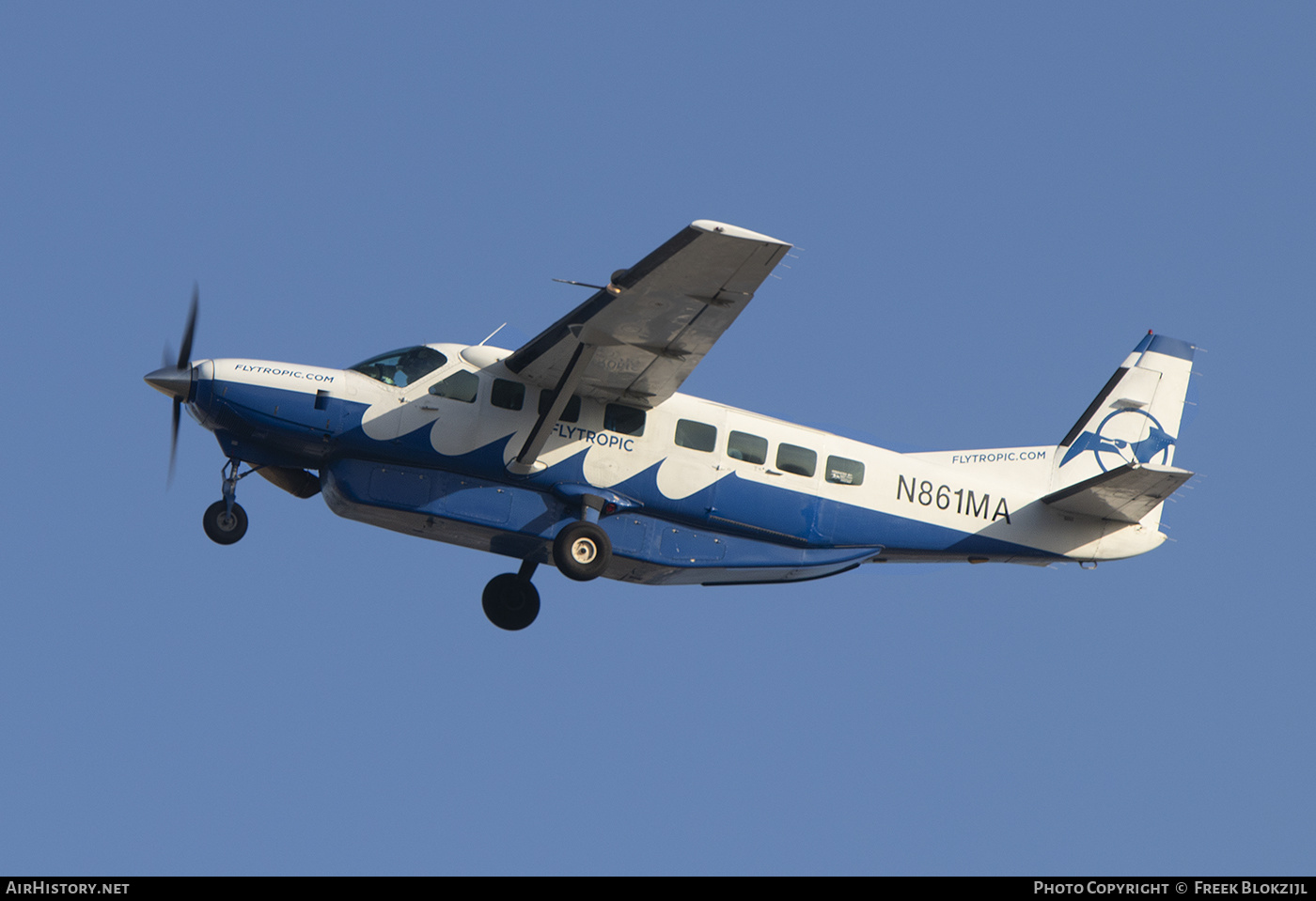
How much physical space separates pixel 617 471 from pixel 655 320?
2796 millimetres

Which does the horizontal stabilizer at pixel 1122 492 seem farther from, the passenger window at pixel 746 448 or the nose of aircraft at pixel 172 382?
the nose of aircraft at pixel 172 382

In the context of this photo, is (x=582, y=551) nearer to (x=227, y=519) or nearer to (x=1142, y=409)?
(x=227, y=519)

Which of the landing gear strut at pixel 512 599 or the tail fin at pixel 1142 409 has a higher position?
the tail fin at pixel 1142 409

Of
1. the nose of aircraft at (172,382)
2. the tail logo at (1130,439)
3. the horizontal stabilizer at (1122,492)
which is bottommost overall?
the nose of aircraft at (172,382)

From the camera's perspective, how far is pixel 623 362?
21.2 m

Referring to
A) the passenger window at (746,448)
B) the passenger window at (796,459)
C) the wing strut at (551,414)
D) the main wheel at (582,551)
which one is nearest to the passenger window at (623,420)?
the wing strut at (551,414)

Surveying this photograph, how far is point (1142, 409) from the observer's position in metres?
25.4

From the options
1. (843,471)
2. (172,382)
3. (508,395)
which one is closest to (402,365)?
(508,395)

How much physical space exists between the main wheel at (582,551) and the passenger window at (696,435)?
73.1 inches

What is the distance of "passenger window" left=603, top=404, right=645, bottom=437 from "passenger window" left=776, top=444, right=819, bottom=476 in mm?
2135

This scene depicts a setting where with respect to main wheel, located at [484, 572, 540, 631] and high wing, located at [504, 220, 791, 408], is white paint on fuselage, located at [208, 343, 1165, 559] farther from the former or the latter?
main wheel, located at [484, 572, 540, 631]

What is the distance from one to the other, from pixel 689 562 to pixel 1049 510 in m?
5.83

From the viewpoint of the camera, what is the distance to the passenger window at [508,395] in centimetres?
2161
